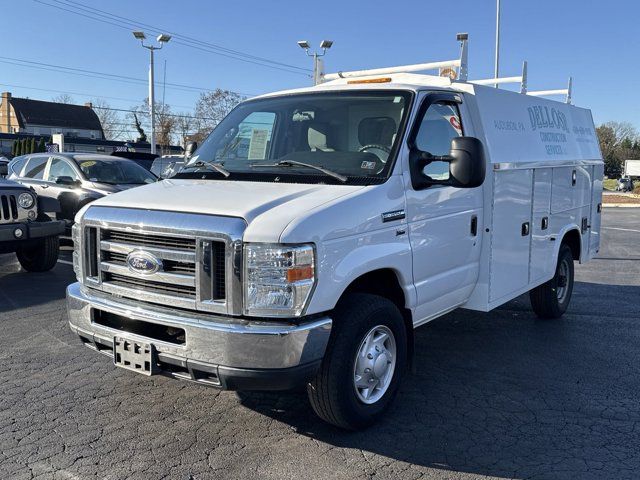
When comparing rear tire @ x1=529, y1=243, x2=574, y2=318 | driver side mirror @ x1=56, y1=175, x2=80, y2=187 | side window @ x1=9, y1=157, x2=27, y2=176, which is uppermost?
side window @ x1=9, y1=157, x2=27, y2=176

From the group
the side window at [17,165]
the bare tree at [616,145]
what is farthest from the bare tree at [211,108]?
the bare tree at [616,145]

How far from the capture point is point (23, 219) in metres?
8.22

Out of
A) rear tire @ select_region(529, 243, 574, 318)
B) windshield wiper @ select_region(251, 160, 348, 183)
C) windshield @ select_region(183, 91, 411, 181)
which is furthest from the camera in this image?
rear tire @ select_region(529, 243, 574, 318)

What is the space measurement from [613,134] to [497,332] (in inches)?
4448

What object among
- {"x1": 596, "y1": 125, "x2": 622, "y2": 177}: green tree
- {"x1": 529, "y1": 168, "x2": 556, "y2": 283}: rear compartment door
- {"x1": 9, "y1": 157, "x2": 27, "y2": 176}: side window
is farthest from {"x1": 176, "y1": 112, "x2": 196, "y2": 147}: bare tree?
{"x1": 596, "y1": 125, "x2": 622, "y2": 177}: green tree

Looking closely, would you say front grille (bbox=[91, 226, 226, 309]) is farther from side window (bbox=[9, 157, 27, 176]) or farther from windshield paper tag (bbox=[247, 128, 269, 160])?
side window (bbox=[9, 157, 27, 176])

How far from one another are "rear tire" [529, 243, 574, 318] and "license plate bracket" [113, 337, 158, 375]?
468 cm

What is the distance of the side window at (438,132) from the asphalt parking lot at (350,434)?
1694mm

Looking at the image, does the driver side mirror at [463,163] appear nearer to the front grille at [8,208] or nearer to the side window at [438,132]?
the side window at [438,132]

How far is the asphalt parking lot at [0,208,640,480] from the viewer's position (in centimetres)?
356

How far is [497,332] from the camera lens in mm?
6445

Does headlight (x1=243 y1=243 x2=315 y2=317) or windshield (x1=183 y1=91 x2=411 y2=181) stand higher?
windshield (x1=183 y1=91 x2=411 y2=181)

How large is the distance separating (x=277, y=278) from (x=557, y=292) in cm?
463

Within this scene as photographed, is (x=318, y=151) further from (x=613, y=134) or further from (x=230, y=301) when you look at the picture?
(x=613, y=134)
